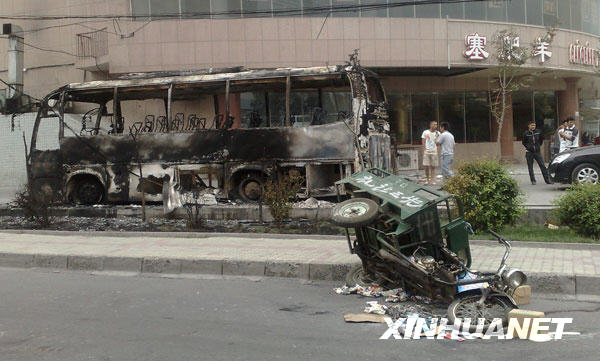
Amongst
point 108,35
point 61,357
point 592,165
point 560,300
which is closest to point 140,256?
point 61,357

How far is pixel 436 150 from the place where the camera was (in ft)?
49.6

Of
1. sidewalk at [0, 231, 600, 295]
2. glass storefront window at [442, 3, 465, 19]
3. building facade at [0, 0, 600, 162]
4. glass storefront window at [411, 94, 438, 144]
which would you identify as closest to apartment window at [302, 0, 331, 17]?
building facade at [0, 0, 600, 162]

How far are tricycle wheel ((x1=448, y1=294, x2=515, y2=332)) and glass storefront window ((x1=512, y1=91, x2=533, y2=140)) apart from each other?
22331 millimetres

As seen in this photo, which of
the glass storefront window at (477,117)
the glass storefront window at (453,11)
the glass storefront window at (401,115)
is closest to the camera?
the glass storefront window at (453,11)

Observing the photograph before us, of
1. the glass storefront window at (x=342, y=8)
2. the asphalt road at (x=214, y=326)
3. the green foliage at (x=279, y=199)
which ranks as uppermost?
the glass storefront window at (x=342, y=8)

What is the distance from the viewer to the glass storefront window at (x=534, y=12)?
22.8 m

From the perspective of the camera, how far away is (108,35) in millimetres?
19906

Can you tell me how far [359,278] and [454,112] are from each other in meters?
19.8

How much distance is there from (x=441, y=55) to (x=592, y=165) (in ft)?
31.0

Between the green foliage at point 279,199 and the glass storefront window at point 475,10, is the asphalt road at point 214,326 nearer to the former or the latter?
the green foliage at point 279,199

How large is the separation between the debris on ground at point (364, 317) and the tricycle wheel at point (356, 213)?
83cm

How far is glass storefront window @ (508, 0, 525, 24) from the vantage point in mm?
22391

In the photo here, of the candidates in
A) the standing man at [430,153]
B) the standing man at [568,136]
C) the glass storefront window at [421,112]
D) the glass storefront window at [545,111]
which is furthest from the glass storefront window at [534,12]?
the standing man at [430,153]

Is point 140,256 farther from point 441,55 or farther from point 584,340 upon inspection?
point 441,55
